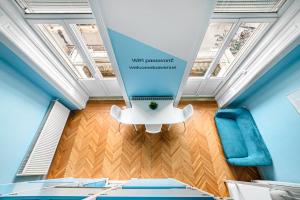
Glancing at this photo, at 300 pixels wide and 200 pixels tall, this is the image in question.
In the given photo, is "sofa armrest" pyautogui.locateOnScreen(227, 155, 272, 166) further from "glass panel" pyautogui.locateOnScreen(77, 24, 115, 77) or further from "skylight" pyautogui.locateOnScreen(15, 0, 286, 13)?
"glass panel" pyautogui.locateOnScreen(77, 24, 115, 77)

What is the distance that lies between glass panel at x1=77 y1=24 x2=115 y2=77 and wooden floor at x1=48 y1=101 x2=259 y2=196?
1169 millimetres

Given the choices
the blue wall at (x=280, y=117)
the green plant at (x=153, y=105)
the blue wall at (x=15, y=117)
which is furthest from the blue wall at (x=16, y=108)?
the blue wall at (x=280, y=117)

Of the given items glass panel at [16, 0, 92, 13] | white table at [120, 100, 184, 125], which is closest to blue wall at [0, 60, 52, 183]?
glass panel at [16, 0, 92, 13]

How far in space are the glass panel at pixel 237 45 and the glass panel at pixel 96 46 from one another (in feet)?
7.89

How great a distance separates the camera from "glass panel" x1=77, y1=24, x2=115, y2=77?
2.50 m

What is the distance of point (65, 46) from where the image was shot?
2.80m

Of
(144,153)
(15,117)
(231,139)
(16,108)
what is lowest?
(144,153)

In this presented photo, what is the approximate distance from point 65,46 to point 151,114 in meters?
2.06

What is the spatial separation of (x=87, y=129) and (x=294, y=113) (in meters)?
3.87

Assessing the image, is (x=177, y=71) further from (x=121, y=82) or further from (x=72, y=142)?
(x=72, y=142)

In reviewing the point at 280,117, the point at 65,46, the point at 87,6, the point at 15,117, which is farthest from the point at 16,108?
the point at 280,117

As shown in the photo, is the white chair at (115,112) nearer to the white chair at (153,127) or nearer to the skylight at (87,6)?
the white chair at (153,127)

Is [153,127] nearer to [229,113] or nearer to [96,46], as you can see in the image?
[229,113]

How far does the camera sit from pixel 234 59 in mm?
2959
